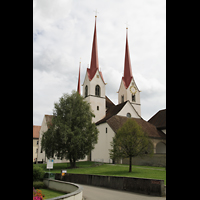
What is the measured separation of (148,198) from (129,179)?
3.24 metres

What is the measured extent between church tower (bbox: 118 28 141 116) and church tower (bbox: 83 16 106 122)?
7.06m

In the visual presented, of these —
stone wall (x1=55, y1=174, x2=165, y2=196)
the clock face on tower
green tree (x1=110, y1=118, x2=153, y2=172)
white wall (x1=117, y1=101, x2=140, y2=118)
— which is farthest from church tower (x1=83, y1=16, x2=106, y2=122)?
stone wall (x1=55, y1=174, x2=165, y2=196)

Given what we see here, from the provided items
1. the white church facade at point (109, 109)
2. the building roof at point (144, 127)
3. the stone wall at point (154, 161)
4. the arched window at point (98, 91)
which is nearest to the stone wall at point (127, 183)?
the stone wall at point (154, 161)

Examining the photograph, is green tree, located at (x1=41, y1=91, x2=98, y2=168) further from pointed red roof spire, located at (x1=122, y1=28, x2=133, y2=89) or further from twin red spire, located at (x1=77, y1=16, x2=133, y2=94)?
pointed red roof spire, located at (x1=122, y1=28, x2=133, y2=89)

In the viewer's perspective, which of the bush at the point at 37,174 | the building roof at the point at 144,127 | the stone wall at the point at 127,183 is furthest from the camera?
the building roof at the point at 144,127

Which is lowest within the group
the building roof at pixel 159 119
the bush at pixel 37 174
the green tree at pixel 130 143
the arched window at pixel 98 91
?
the bush at pixel 37 174

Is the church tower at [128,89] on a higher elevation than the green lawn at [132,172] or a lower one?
higher

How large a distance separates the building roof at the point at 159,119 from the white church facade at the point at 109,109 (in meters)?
0.22

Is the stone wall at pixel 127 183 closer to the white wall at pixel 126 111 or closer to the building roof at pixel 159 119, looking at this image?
the white wall at pixel 126 111

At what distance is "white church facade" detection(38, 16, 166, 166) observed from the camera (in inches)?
1649

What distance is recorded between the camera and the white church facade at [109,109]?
137ft

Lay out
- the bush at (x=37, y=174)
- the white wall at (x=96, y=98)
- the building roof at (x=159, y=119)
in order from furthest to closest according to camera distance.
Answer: the white wall at (x=96, y=98)
the building roof at (x=159, y=119)
the bush at (x=37, y=174)
